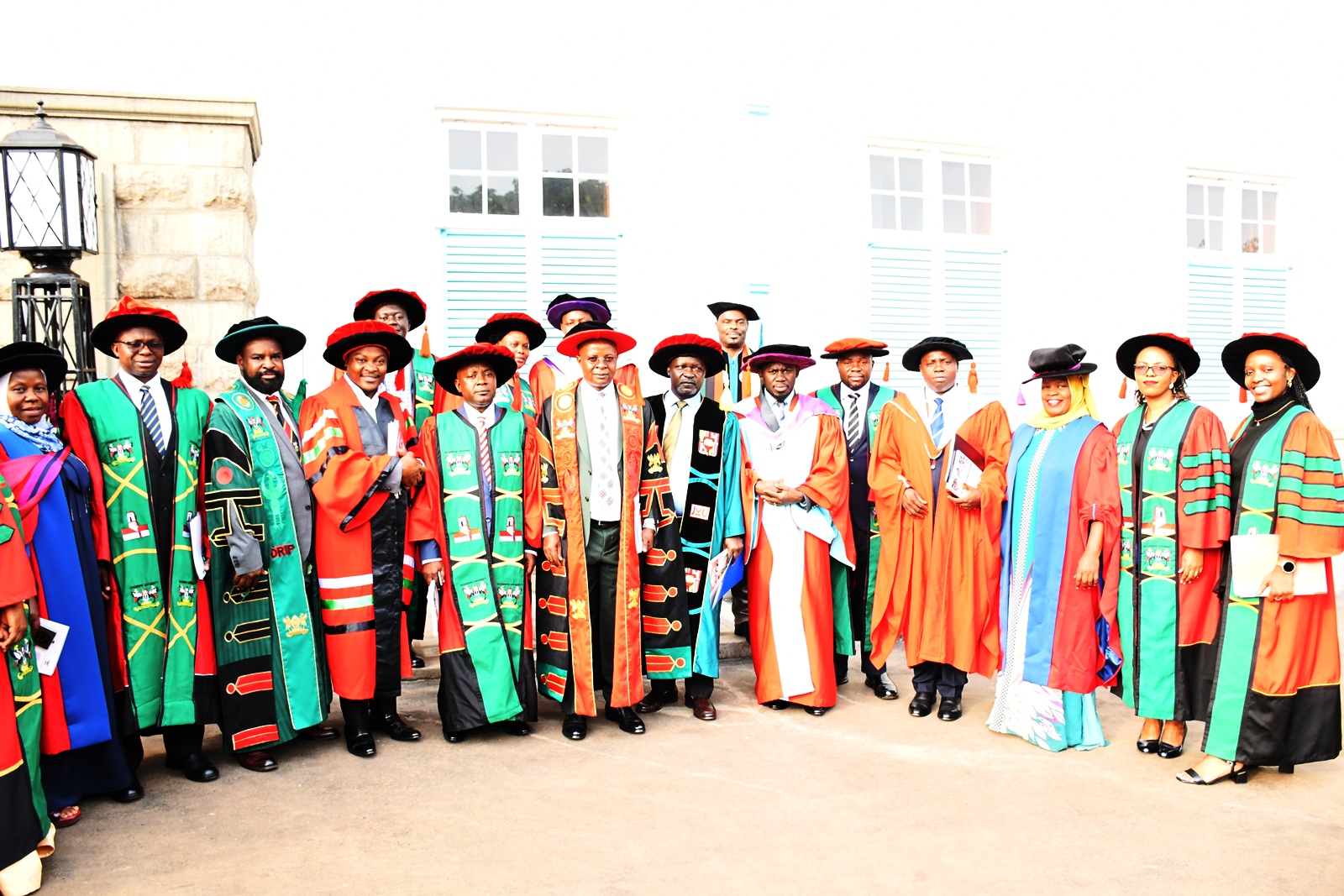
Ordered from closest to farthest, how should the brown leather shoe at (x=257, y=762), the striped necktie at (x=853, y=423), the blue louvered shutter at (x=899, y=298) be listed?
the brown leather shoe at (x=257, y=762) → the striped necktie at (x=853, y=423) → the blue louvered shutter at (x=899, y=298)

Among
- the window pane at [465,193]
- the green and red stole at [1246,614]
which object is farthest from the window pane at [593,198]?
the green and red stole at [1246,614]

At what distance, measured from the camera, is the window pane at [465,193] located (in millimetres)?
7676

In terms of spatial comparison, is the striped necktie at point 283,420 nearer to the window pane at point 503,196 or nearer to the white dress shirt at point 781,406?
the white dress shirt at point 781,406

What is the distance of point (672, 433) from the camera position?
201 inches

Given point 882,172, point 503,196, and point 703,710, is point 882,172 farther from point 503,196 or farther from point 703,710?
point 703,710

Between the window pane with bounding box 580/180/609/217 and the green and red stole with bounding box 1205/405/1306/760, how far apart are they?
205 inches

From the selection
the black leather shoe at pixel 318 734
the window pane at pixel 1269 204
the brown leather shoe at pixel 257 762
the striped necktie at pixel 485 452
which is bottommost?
the black leather shoe at pixel 318 734

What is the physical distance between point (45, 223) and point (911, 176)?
6502 mm

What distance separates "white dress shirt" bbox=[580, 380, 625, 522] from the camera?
4707 millimetres

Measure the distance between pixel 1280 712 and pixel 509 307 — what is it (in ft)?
18.6

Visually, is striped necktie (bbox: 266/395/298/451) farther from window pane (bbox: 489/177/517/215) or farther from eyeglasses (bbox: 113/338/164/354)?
window pane (bbox: 489/177/517/215)

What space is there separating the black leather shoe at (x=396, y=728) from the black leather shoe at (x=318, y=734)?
185mm

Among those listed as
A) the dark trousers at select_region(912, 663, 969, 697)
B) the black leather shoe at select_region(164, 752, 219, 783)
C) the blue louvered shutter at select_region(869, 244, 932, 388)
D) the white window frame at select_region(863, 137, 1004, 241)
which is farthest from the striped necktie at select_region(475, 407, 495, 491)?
the white window frame at select_region(863, 137, 1004, 241)

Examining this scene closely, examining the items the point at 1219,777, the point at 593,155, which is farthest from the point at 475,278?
the point at 1219,777
